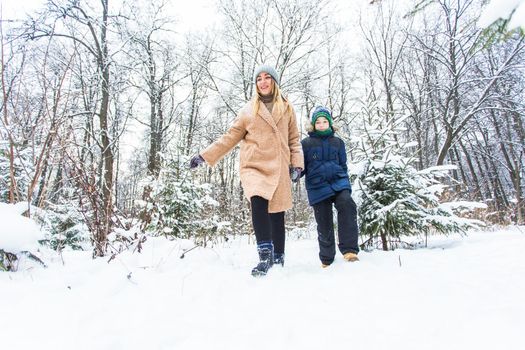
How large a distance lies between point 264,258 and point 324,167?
0.98m

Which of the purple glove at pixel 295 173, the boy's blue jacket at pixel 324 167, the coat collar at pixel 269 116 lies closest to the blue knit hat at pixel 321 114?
the boy's blue jacket at pixel 324 167

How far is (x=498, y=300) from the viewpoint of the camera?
1462 millimetres

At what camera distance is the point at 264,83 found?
2.86 meters

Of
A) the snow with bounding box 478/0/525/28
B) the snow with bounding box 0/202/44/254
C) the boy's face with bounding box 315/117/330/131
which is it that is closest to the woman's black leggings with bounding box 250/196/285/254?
the boy's face with bounding box 315/117/330/131

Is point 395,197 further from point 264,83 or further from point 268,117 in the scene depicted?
point 264,83

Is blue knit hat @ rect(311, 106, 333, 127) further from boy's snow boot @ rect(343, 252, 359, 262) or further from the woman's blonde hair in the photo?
boy's snow boot @ rect(343, 252, 359, 262)

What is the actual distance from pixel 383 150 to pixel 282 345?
2.92 m

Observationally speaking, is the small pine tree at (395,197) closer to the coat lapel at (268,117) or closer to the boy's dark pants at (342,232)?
the boy's dark pants at (342,232)

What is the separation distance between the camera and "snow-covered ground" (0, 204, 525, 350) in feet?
3.93

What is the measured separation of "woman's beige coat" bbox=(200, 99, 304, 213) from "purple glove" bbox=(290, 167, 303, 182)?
0.12 feet

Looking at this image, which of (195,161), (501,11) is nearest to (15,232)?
(195,161)

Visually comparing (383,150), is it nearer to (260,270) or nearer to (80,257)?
(260,270)

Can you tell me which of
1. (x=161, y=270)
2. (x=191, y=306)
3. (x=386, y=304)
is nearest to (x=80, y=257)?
(x=161, y=270)

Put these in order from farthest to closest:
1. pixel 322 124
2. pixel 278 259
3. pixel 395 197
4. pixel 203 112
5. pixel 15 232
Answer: pixel 203 112
pixel 395 197
pixel 322 124
pixel 278 259
pixel 15 232
